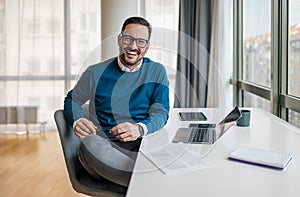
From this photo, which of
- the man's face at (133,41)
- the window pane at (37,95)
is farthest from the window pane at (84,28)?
the man's face at (133,41)

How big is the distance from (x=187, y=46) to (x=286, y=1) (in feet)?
7.28

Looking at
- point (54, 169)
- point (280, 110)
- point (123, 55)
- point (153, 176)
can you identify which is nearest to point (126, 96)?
point (123, 55)

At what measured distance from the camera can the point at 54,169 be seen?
11.8 feet

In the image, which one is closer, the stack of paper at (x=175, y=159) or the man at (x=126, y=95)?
the stack of paper at (x=175, y=159)

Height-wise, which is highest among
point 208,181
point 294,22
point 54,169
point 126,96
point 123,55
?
point 294,22

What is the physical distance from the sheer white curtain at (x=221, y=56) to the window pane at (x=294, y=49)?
5.01 ft

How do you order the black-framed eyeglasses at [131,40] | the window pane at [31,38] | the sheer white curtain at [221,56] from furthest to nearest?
the window pane at [31,38] < the sheer white curtain at [221,56] < the black-framed eyeglasses at [131,40]

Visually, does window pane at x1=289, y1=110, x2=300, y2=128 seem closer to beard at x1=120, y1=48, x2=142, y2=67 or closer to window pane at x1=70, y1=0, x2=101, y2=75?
beard at x1=120, y1=48, x2=142, y2=67

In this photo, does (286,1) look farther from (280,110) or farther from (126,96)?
(126,96)

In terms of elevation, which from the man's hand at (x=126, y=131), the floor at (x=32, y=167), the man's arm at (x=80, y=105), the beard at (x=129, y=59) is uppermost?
the beard at (x=129, y=59)

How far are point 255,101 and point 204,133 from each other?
1.90 m

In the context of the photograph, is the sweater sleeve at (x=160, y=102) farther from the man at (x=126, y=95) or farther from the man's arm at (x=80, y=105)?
the man's arm at (x=80, y=105)

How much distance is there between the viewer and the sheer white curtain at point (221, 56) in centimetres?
416

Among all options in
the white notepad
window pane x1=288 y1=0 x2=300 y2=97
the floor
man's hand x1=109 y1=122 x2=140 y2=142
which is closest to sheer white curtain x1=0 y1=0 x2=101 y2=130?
the floor
